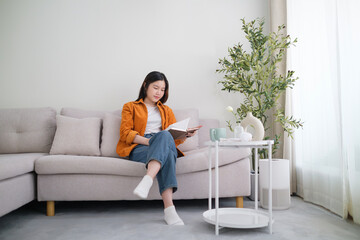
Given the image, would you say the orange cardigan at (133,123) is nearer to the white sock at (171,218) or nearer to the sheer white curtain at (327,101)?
the white sock at (171,218)

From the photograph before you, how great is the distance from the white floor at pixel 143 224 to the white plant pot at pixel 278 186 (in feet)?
0.30

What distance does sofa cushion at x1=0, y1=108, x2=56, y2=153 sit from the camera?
2553mm

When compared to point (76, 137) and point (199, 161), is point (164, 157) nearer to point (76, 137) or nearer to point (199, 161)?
point (199, 161)

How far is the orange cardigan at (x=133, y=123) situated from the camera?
7.15ft

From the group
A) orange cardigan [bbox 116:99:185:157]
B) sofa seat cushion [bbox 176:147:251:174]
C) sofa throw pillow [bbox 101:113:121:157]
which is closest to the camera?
sofa seat cushion [bbox 176:147:251:174]

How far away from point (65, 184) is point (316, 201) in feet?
6.53

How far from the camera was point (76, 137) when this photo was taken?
7.97 feet

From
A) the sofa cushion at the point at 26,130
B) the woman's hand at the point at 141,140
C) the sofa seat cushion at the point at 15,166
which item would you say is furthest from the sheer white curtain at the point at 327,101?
the sofa cushion at the point at 26,130

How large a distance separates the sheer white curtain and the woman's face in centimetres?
125

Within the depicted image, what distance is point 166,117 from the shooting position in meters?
2.42

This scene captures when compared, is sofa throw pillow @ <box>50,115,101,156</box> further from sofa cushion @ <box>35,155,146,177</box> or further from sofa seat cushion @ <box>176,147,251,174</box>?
sofa seat cushion @ <box>176,147,251,174</box>

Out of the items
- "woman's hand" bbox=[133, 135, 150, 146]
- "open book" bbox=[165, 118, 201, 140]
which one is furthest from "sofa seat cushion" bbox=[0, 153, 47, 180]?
"open book" bbox=[165, 118, 201, 140]

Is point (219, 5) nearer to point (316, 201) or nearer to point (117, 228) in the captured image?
point (316, 201)

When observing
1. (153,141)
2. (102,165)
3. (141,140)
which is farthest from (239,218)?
(102,165)
